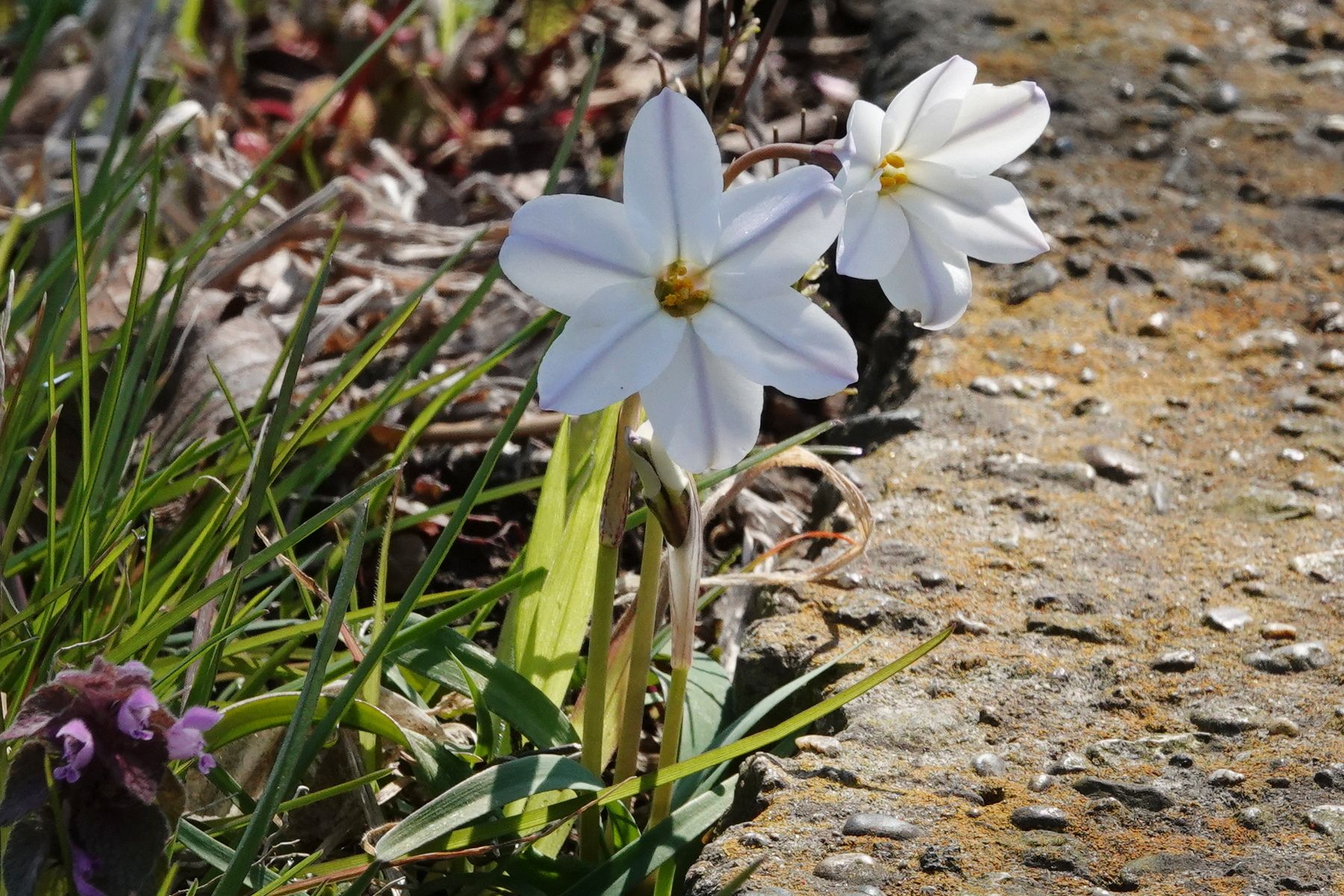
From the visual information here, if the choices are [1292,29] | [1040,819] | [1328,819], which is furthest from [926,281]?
[1292,29]

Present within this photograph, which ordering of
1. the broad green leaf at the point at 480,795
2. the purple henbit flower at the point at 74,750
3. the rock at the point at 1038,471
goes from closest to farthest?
the purple henbit flower at the point at 74,750 < the broad green leaf at the point at 480,795 < the rock at the point at 1038,471

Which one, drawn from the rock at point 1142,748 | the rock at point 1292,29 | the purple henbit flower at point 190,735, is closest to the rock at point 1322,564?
the rock at point 1142,748

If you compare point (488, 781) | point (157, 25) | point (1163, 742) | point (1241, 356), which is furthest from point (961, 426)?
point (157, 25)

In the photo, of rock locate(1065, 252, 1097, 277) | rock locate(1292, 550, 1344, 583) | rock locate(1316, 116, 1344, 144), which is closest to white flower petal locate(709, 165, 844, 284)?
rock locate(1292, 550, 1344, 583)

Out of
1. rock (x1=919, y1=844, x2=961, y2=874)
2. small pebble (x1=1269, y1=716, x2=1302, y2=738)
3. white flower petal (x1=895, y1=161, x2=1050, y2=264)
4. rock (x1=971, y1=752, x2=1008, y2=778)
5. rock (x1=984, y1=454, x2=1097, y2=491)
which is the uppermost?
white flower petal (x1=895, y1=161, x2=1050, y2=264)

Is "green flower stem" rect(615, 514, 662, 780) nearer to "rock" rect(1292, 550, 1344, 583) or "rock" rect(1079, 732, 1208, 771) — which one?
"rock" rect(1079, 732, 1208, 771)

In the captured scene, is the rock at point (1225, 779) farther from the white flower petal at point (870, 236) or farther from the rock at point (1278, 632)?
the white flower petal at point (870, 236)
